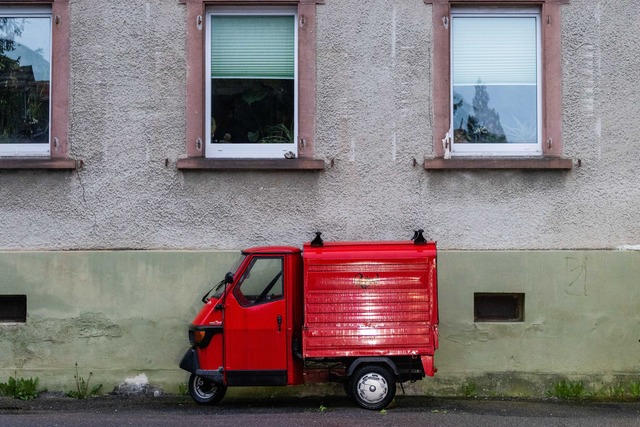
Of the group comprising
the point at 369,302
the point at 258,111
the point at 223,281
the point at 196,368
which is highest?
the point at 258,111

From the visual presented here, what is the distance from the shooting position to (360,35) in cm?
A: 983

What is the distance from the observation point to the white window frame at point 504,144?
9.95m

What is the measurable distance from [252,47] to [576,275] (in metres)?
4.27

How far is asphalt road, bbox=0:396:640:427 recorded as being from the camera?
26.3 feet

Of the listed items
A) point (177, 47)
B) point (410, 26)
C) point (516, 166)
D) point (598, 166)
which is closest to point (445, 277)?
point (516, 166)

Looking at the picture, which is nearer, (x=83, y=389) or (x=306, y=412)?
(x=306, y=412)

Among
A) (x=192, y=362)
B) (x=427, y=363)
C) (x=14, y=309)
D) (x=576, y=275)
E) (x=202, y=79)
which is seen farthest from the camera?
(x=202, y=79)

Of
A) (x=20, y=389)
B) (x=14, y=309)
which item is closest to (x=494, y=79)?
(x=14, y=309)

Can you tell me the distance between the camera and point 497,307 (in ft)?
32.0

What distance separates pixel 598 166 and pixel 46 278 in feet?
19.7

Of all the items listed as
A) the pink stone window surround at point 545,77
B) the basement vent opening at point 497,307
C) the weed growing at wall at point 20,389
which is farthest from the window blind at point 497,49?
the weed growing at wall at point 20,389

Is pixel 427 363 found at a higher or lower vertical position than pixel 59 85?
Answer: lower

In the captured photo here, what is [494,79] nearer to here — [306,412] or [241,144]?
[241,144]

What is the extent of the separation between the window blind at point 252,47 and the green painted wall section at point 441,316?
2059 millimetres
